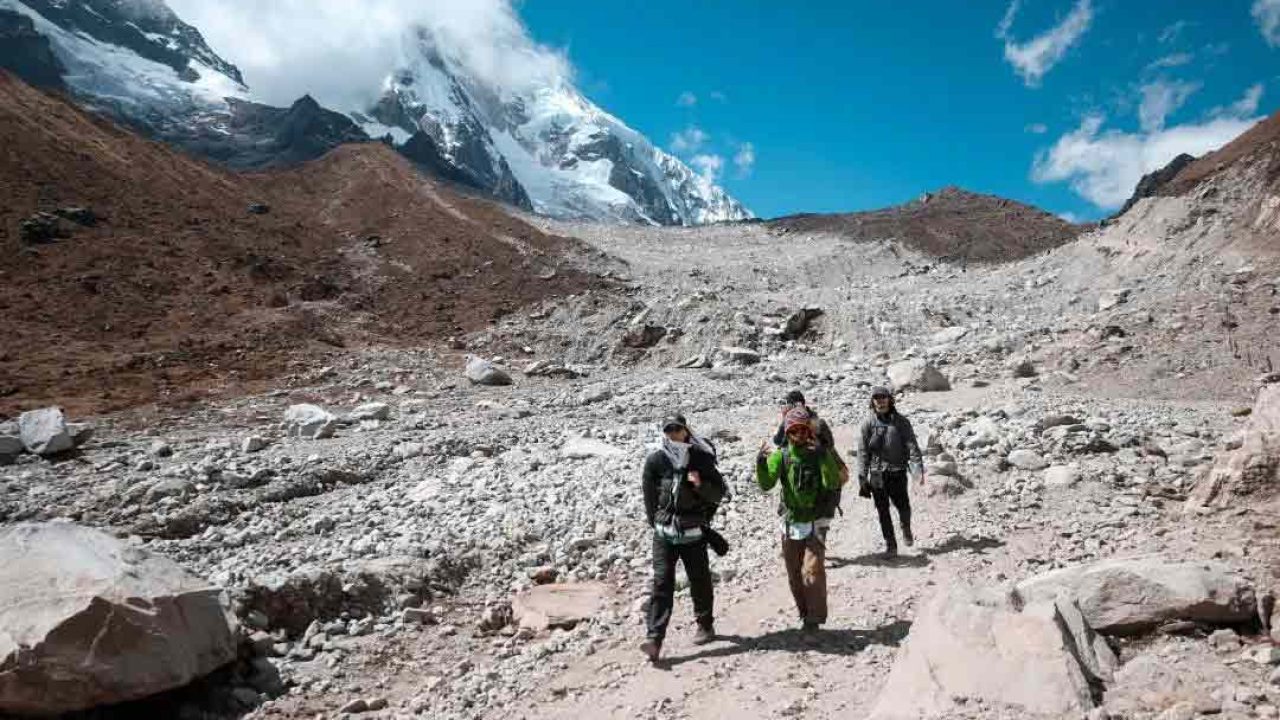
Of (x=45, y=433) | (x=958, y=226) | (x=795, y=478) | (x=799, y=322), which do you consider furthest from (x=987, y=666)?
(x=958, y=226)

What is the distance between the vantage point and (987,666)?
4.41 meters

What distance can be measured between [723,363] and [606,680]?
64.1ft

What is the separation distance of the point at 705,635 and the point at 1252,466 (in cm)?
517

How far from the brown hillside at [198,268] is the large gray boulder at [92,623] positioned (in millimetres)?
15246

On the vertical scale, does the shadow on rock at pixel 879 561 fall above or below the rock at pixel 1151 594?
below

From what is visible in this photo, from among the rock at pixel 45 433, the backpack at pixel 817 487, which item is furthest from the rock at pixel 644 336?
the backpack at pixel 817 487

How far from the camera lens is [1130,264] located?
2614 centimetres

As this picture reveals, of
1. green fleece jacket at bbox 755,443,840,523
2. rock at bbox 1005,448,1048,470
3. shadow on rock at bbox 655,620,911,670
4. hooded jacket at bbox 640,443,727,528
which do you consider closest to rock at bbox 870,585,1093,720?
shadow on rock at bbox 655,620,911,670

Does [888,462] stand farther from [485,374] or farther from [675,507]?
[485,374]

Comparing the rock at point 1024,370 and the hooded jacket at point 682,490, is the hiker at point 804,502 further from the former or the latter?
the rock at point 1024,370

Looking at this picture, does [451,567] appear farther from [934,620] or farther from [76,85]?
[76,85]

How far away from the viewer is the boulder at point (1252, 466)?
6930 millimetres

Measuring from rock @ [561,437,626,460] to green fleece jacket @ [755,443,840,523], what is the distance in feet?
23.8

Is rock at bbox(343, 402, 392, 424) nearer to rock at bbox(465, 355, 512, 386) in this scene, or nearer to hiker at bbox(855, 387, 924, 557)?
rock at bbox(465, 355, 512, 386)
